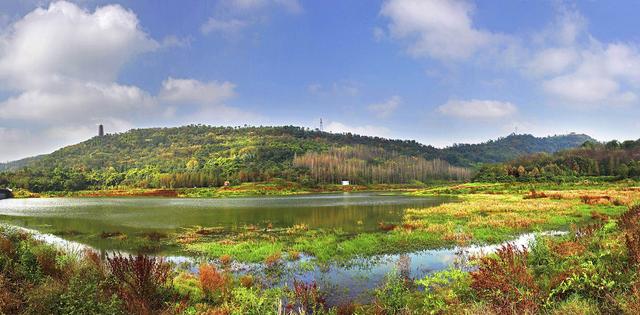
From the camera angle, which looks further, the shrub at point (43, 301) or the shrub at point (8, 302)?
the shrub at point (43, 301)

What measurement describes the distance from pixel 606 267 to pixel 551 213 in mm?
31766

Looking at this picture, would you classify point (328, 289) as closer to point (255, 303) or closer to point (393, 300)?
point (393, 300)

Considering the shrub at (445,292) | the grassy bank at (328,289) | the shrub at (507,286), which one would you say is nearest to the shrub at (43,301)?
the grassy bank at (328,289)

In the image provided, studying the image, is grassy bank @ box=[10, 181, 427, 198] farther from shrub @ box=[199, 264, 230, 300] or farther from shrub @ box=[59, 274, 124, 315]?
shrub @ box=[59, 274, 124, 315]

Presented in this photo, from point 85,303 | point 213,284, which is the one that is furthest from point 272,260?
point 85,303

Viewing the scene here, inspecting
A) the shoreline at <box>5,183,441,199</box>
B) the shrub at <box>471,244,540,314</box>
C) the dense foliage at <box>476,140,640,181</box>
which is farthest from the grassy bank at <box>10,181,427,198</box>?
the shrub at <box>471,244,540,314</box>

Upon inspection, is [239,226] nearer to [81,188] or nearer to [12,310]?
[12,310]

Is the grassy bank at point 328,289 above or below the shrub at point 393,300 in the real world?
above

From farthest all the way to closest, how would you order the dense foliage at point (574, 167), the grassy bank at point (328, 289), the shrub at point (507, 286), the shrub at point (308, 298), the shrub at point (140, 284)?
the dense foliage at point (574, 167), the shrub at point (308, 298), the shrub at point (140, 284), the shrub at point (507, 286), the grassy bank at point (328, 289)

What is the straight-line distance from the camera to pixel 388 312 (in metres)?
11.4

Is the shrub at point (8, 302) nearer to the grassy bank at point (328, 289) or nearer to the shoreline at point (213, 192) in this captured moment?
the grassy bank at point (328, 289)

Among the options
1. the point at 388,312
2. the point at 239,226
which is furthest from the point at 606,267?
the point at 239,226

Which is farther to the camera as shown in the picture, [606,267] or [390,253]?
[390,253]

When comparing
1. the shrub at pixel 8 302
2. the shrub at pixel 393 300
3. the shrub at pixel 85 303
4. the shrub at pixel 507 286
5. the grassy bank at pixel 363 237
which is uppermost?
the shrub at pixel 8 302
